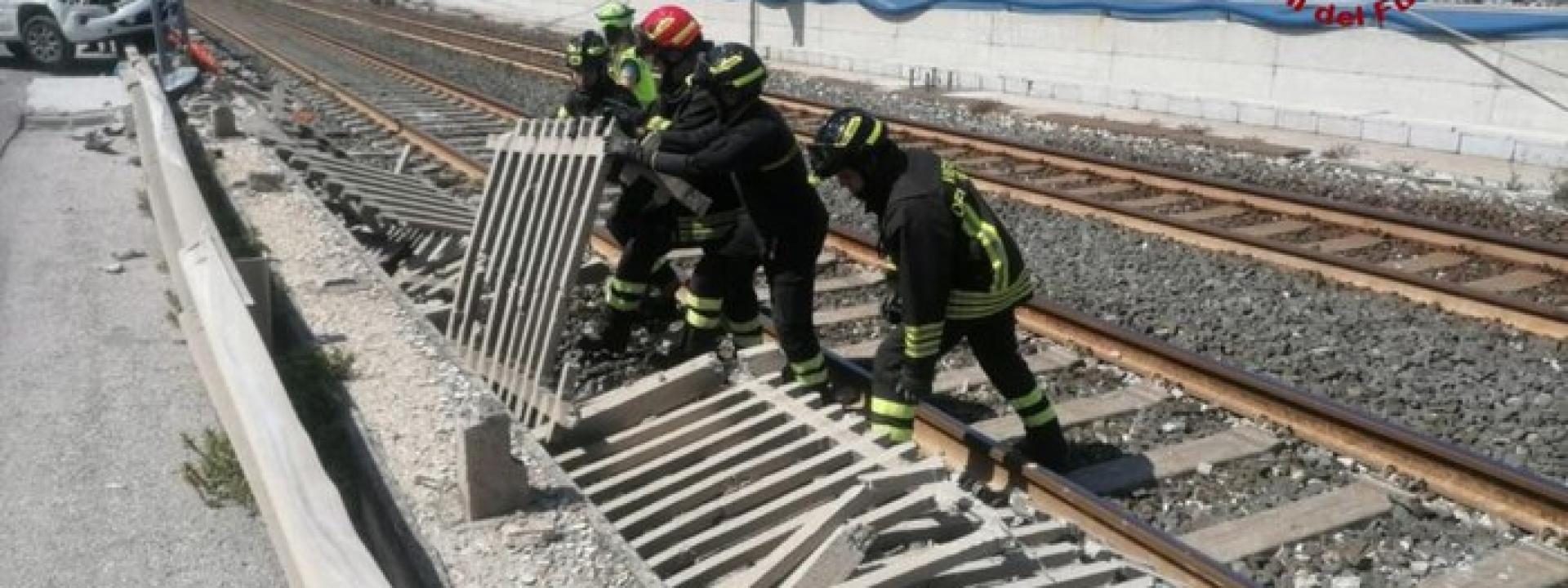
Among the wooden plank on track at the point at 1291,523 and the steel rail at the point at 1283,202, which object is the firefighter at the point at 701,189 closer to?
the wooden plank on track at the point at 1291,523

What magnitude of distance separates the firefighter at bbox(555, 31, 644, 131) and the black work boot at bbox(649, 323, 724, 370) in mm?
1269

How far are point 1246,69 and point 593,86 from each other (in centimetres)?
1250

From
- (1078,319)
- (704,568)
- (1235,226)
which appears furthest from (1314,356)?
(704,568)

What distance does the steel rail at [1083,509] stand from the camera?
4605 millimetres

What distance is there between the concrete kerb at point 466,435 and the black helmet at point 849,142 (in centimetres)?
153

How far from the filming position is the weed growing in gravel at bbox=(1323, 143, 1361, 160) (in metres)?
13.7

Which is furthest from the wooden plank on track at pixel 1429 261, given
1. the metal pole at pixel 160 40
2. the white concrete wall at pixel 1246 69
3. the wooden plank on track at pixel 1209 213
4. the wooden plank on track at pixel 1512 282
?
the metal pole at pixel 160 40

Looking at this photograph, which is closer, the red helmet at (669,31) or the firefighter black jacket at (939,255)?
the firefighter black jacket at (939,255)

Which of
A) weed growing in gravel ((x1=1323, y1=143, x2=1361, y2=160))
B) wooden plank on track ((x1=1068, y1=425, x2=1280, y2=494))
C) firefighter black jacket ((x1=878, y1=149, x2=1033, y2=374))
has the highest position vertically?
firefighter black jacket ((x1=878, y1=149, x2=1033, y2=374))

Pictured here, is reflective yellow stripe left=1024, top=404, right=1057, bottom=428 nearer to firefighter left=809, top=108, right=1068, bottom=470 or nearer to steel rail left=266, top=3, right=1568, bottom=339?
firefighter left=809, top=108, right=1068, bottom=470

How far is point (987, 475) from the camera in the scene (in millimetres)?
5648

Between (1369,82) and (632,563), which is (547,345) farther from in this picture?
(1369,82)

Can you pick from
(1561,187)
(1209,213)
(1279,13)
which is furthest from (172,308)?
(1279,13)

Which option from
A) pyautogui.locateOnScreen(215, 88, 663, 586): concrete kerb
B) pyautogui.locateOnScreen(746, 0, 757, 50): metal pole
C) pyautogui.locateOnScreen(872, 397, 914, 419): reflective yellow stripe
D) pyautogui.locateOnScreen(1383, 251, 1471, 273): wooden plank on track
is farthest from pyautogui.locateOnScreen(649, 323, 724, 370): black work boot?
pyautogui.locateOnScreen(746, 0, 757, 50): metal pole
